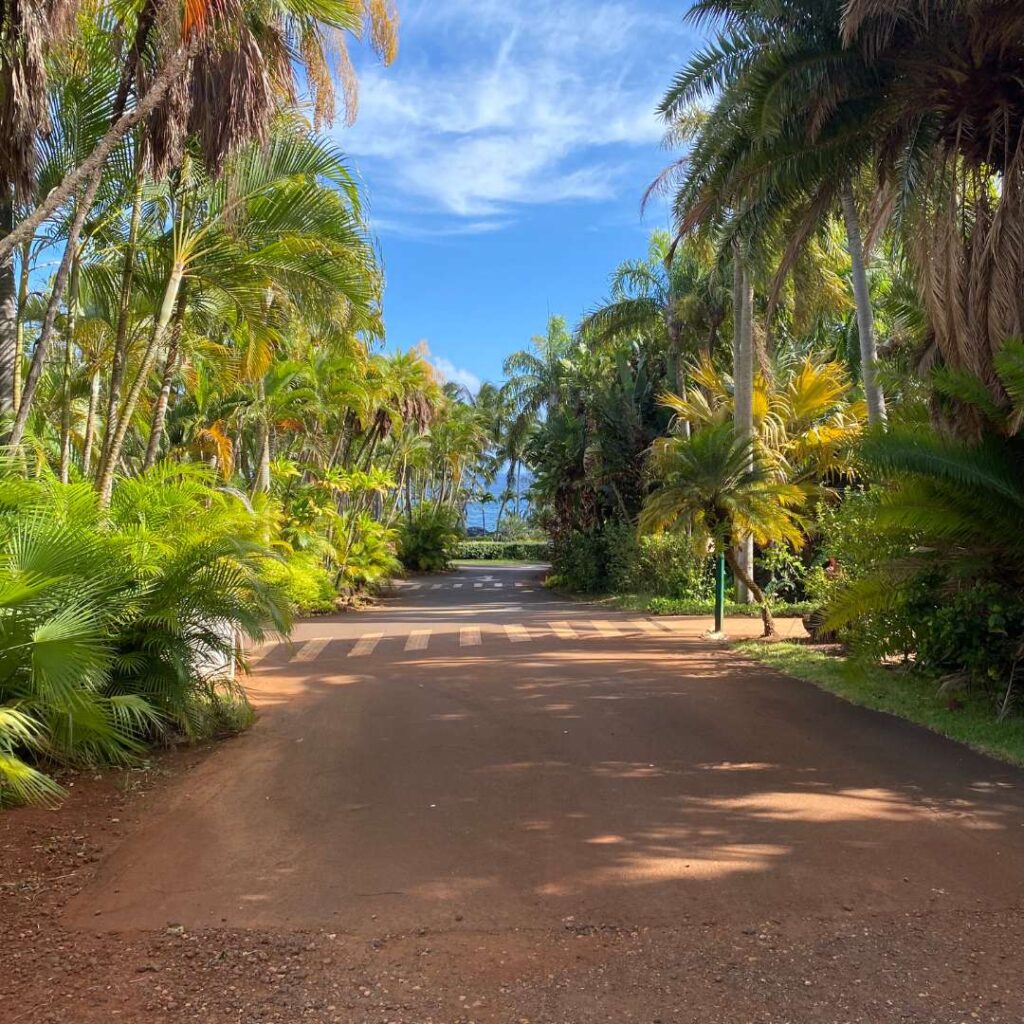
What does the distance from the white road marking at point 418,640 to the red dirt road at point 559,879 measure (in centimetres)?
533

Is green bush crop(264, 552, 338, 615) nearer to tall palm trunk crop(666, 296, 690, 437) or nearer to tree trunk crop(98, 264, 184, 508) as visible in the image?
tree trunk crop(98, 264, 184, 508)

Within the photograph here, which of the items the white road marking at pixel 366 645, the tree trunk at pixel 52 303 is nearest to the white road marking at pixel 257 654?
the white road marking at pixel 366 645

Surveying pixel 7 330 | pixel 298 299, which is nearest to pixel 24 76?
pixel 7 330

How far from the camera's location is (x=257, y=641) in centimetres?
702

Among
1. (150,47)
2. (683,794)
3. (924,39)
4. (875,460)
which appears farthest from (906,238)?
(150,47)

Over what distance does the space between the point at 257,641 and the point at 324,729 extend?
4.24ft

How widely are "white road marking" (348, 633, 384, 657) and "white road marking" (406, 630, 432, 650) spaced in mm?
532

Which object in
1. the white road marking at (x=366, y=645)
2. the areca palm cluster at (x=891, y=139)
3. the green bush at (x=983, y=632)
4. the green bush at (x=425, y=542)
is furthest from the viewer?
the green bush at (x=425, y=542)

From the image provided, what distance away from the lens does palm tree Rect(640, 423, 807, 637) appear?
12.9 meters

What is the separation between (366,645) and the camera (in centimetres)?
1402

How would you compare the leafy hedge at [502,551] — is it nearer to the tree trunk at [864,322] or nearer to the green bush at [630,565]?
the green bush at [630,565]

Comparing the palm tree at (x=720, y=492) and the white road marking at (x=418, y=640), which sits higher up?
the palm tree at (x=720, y=492)

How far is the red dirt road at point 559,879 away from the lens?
A: 331 centimetres

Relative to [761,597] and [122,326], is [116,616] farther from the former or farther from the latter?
[761,597]
